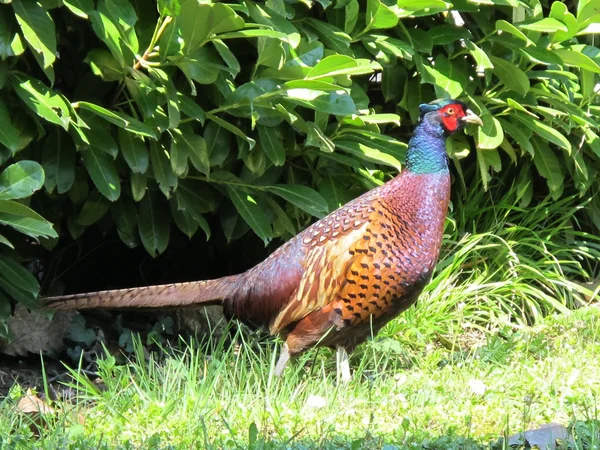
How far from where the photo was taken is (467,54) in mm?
5496

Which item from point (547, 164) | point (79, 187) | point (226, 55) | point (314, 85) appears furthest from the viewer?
point (547, 164)

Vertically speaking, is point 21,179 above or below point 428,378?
above

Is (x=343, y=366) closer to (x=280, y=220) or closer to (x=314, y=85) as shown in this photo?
(x=280, y=220)

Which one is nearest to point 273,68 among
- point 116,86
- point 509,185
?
point 116,86

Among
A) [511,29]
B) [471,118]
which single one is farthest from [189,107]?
[511,29]

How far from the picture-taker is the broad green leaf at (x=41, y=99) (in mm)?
3877

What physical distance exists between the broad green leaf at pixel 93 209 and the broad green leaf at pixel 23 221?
70 centimetres

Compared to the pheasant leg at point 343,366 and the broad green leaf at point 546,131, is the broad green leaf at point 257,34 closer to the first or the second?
the pheasant leg at point 343,366

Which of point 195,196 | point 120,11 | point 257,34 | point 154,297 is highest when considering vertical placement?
point 120,11

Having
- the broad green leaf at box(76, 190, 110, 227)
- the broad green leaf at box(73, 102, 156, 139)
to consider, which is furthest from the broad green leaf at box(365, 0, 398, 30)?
the broad green leaf at box(76, 190, 110, 227)

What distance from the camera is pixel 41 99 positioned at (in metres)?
3.92

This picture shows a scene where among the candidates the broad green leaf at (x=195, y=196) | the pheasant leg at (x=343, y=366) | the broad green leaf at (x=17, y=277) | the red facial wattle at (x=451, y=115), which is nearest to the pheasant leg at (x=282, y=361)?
the pheasant leg at (x=343, y=366)

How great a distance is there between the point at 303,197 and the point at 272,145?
0.37 meters

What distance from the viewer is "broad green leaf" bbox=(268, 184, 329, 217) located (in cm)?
486
